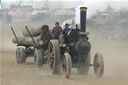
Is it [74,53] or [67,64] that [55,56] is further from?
[67,64]

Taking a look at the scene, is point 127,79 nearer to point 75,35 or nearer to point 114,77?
point 114,77

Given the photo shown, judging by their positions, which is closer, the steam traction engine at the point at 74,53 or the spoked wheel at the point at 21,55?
the steam traction engine at the point at 74,53

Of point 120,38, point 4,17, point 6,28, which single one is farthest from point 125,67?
point 4,17

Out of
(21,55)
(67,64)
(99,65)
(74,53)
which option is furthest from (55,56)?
(21,55)

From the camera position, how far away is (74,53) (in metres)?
11.5

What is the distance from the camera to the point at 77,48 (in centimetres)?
1116

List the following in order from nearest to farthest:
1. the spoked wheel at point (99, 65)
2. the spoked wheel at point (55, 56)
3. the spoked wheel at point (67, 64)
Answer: the spoked wheel at point (67, 64) < the spoked wheel at point (99, 65) < the spoked wheel at point (55, 56)

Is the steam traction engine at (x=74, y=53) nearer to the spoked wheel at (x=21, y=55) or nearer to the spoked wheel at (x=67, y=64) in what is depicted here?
the spoked wheel at (x=67, y=64)

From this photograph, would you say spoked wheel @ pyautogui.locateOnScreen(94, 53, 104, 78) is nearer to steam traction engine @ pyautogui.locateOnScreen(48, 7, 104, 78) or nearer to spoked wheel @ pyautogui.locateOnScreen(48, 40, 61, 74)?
steam traction engine @ pyautogui.locateOnScreen(48, 7, 104, 78)

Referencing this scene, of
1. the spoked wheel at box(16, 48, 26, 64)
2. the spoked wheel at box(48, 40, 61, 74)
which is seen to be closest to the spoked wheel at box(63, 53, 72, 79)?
the spoked wheel at box(48, 40, 61, 74)

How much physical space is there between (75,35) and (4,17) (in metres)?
31.4

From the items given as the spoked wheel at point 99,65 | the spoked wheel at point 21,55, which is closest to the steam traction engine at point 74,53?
the spoked wheel at point 99,65

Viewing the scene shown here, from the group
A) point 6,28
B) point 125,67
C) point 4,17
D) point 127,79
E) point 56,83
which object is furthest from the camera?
point 4,17

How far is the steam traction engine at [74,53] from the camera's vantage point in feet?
36.4
